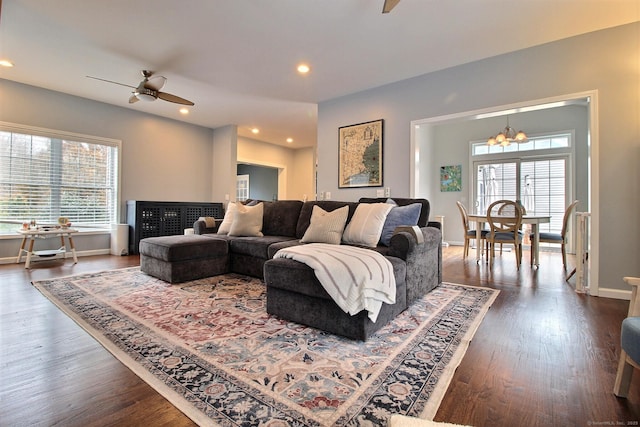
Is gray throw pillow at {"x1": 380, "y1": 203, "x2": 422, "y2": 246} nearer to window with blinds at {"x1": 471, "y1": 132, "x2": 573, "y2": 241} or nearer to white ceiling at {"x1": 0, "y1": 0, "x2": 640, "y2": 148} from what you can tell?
white ceiling at {"x1": 0, "y1": 0, "x2": 640, "y2": 148}

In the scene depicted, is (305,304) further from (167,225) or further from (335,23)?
(167,225)

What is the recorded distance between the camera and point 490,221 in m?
4.29

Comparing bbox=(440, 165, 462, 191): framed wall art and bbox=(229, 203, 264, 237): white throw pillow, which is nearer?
bbox=(229, 203, 264, 237): white throw pillow

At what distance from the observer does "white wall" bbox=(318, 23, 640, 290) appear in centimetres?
278

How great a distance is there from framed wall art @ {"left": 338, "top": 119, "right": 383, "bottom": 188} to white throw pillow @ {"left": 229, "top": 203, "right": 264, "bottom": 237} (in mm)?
1495

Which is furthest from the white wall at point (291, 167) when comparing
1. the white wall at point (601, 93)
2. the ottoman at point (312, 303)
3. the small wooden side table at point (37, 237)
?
the ottoman at point (312, 303)

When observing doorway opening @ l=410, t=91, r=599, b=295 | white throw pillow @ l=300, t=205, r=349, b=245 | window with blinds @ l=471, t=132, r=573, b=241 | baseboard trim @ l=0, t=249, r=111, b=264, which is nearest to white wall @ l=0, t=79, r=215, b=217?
baseboard trim @ l=0, t=249, r=111, b=264

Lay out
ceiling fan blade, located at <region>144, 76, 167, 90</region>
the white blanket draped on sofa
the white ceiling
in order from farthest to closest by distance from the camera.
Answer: ceiling fan blade, located at <region>144, 76, 167, 90</region> → the white ceiling → the white blanket draped on sofa

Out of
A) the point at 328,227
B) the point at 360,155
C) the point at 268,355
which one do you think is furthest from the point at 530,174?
the point at 268,355

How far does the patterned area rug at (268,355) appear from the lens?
1.24 meters

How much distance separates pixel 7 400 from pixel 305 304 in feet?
4.93

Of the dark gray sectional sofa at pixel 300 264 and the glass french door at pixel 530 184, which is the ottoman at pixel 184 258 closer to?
the dark gray sectional sofa at pixel 300 264

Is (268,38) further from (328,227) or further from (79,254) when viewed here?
(79,254)

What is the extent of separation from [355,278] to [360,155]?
297 centimetres
